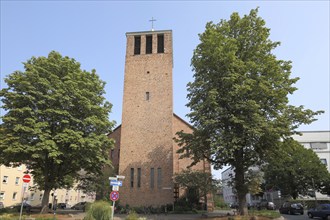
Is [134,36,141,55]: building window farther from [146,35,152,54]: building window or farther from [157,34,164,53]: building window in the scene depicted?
[157,34,164,53]: building window

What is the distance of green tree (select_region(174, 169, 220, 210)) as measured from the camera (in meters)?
23.9

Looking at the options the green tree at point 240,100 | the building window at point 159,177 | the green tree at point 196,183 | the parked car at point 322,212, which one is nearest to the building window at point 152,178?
the building window at point 159,177

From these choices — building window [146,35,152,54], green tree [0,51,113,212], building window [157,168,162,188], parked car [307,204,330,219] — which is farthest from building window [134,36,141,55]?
parked car [307,204,330,219]

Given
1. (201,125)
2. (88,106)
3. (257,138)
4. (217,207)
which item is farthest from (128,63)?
(217,207)

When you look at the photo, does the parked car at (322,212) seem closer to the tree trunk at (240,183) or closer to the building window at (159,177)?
the tree trunk at (240,183)

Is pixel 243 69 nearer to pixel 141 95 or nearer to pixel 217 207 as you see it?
pixel 141 95

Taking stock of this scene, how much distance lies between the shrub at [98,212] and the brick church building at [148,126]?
557 inches

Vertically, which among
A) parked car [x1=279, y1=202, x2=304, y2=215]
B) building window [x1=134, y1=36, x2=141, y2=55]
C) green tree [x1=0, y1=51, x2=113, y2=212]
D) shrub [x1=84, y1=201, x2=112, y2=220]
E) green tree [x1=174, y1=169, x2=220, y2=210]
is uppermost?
building window [x1=134, y1=36, x2=141, y2=55]

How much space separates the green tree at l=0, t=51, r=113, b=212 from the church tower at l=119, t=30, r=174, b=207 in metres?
6.20

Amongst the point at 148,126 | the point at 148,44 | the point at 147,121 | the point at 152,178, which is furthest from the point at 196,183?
the point at 148,44

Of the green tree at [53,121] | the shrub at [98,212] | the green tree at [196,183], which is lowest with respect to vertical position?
the shrub at [98,212]

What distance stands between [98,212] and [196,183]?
12.4 m

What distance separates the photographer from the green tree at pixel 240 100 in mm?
18391

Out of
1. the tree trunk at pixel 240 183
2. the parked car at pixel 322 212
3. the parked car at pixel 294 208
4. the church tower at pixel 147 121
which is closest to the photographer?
the tree trunk at pixel 240 183
